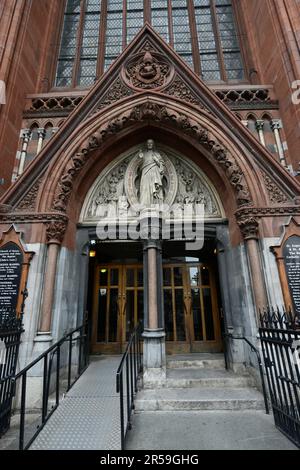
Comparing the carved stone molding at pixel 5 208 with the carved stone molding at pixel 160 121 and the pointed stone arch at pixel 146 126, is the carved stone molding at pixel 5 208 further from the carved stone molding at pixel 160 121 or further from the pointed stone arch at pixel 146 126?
the carved stone molding at pixel 160 121

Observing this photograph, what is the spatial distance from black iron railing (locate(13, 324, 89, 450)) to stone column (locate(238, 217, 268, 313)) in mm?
3893

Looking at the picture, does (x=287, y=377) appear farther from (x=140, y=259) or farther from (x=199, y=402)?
(x=140, y=259)

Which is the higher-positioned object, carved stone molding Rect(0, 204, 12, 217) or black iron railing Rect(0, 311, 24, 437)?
carved stone molding Rect(0, 204, 12, 217)

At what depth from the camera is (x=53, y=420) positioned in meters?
3.54

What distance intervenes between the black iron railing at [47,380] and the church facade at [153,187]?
17.9 inches

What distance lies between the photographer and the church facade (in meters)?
5.65

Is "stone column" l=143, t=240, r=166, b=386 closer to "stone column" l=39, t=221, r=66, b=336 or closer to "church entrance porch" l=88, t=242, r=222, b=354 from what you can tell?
"church entrance porch" l=88, t=242, r=222, b=354

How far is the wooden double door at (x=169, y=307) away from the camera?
7262 millimetres

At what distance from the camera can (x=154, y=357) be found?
17.2 ft

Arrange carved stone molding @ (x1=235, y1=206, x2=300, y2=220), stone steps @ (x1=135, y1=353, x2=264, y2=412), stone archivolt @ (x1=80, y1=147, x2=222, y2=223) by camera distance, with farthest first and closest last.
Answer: stone archivolt @ (x1=80, y1=147, x2=222, y2=223)
carved stone molding @ (x1=235, y1=206, x2=300, y2=220)
stone steps @ (x1=135, y1=353, x2=264, y2=412)

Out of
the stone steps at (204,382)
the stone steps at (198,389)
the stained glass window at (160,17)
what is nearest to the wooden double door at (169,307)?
the stone steps at (198,389)

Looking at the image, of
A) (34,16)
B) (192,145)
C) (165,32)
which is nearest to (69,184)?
(192,145)

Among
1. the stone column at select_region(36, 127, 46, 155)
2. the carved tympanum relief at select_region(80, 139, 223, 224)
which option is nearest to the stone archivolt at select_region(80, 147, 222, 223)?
the carved tympanum relief at select_region(80, 139, 223, 224)

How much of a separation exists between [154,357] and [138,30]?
11.8 m
